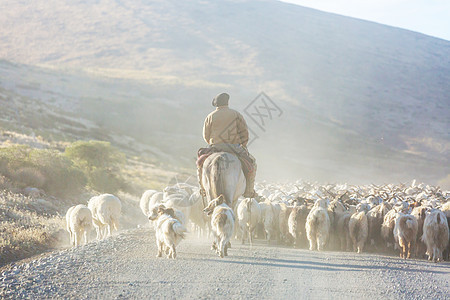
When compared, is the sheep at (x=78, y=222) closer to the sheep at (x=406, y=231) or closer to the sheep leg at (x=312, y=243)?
the sheep leg at (x=312, y=243)

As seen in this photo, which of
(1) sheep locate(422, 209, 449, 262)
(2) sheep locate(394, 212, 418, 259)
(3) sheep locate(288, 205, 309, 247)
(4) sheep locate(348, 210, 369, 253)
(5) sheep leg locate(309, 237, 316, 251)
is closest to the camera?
(1) sheep locate(422, 209, 449, 262)

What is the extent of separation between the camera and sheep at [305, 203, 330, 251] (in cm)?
1185

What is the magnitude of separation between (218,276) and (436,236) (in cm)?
526

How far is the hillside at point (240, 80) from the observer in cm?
5972

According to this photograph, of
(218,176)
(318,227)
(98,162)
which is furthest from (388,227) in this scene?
(98,162)

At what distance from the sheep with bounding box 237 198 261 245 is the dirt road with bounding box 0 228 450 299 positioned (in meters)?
2.13

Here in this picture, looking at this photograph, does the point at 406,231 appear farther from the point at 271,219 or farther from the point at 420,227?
the point at 271,219

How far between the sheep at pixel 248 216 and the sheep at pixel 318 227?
1.60 m

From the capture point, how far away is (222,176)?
978 centimetres

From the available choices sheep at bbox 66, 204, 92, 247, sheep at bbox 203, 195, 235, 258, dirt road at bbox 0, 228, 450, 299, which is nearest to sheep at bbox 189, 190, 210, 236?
sheep at bbox 66, 204, 92, 247

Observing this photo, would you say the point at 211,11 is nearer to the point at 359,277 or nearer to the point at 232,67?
the point at 232,67

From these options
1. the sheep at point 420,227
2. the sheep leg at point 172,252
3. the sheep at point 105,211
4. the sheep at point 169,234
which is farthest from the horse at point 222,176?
the sheep at point 105,211

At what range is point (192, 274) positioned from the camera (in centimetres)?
820

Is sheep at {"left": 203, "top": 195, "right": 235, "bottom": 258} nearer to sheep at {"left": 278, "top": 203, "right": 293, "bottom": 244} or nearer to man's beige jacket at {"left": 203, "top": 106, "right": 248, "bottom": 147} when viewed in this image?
man's beige jacket at {"left": 203, "top": 106, "right": 248, "bottom": 147}
